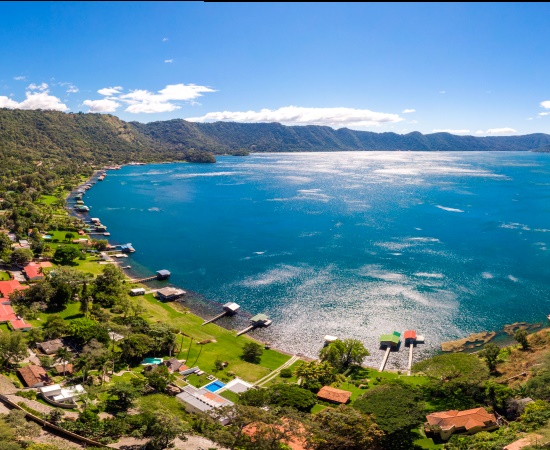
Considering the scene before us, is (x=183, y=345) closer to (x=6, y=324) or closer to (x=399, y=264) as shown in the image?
(x=6, y=324)

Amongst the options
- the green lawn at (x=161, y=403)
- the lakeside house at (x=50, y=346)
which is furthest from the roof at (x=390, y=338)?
the lakeside house at (x=50, y=346)

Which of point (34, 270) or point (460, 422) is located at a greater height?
point (34, 270)

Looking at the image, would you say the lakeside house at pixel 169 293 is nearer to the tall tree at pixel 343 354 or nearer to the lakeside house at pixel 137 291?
the lakeside house at pixel 137 291

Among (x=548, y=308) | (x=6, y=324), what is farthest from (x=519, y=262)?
(x=6, y=324)

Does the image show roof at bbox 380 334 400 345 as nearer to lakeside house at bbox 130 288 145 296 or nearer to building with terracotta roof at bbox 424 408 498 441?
building with terracotta roof at bbox 424 408 498 441

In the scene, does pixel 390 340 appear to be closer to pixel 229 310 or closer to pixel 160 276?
pixel 229 310

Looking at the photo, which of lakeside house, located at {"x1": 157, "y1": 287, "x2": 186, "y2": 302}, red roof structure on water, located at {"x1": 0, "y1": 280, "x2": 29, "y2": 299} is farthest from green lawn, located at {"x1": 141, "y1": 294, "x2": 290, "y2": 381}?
red roof structure on water, located at {"x1": 0, "y1": 280, "x2": 29, "y2": 299}

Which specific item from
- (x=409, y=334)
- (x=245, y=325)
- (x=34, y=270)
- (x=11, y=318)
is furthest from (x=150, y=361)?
(x=34, y=270)
